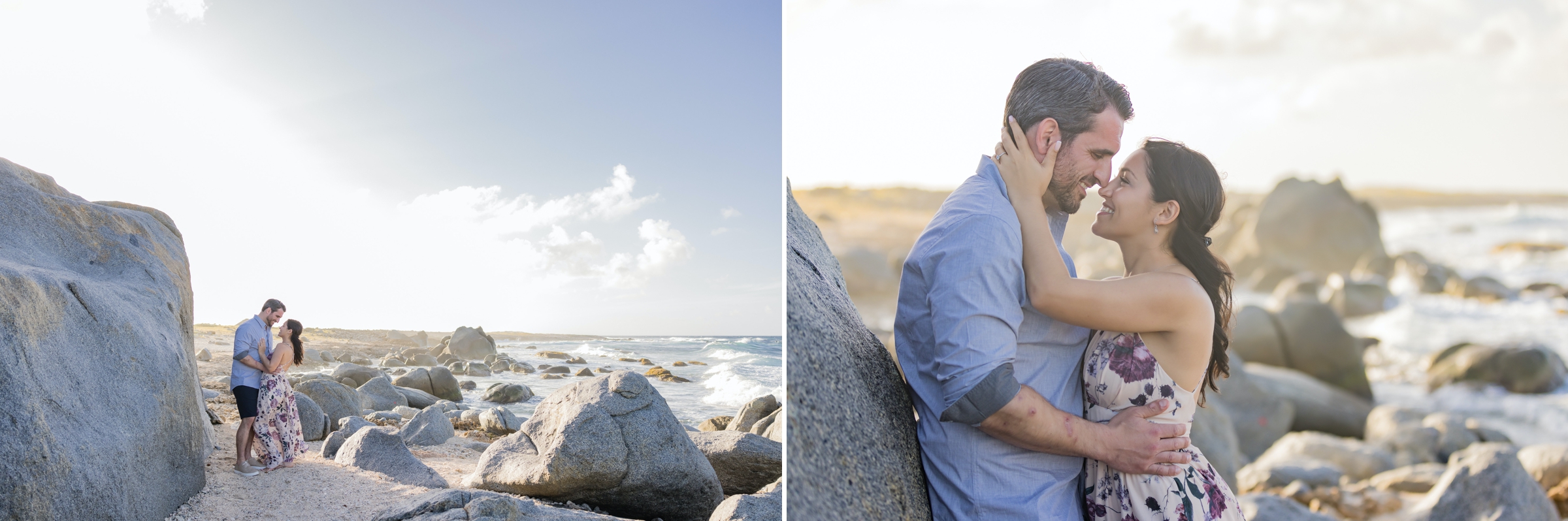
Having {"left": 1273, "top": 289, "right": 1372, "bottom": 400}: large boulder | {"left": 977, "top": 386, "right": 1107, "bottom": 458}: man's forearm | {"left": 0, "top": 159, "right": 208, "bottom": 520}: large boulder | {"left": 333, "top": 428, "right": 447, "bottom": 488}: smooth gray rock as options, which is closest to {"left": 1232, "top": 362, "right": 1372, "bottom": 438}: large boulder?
{"left": 1273, "top": 289, "right": 1372, "bottom": 400}: large boulder

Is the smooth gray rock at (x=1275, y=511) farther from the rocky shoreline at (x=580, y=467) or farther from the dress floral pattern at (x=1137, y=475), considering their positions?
the dress floral pattern at (x=1137, y=475)

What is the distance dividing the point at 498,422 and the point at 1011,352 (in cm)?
1294

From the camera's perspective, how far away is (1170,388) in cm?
173

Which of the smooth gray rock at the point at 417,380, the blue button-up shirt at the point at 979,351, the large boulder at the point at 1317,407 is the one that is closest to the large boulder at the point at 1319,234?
the large boulder at the point at 1317,407

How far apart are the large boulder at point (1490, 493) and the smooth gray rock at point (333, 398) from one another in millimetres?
12434

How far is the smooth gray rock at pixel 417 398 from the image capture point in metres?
16.5

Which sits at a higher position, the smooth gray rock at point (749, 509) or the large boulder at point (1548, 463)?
the smooth gray rock at point (749, 509)

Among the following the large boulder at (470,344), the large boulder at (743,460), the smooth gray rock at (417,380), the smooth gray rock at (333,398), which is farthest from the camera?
the large boulder at (470,344)

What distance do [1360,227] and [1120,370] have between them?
34.4 meters

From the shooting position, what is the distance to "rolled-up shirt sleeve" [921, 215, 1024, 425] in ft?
4.75

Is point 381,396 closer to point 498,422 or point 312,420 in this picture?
point 498,422

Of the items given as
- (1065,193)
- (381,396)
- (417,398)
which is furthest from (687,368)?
(1065,193)

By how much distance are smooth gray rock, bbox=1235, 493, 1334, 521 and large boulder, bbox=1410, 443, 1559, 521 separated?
47.1 inches

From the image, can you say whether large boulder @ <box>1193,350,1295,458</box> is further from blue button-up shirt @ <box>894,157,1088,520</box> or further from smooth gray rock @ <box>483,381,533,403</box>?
smooth gray rock @ <box>483,381,533,403</box>
